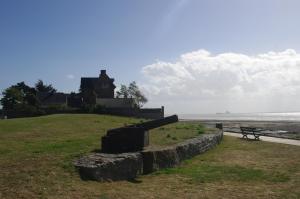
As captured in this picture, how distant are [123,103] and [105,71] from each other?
7.11 metres

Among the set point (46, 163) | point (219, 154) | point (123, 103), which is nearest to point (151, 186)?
point (46, 163)

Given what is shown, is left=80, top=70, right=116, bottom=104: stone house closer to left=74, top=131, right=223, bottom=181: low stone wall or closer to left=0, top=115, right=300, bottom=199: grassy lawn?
left=74, top=131, right=223, bottom=181: low stone wall

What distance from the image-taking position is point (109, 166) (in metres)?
9.84

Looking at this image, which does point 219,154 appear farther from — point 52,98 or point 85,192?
point 52,98

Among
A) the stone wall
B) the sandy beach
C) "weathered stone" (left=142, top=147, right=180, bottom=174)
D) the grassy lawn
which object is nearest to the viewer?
the grassy lawn

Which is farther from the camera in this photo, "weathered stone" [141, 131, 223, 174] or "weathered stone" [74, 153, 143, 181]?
"weathered stone" [141, 131, 223, 174]

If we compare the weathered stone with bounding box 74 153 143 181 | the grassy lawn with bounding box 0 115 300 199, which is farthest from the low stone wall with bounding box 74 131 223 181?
the grassy lawn with bounding box 0 115 300 199

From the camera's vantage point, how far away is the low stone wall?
9371mm

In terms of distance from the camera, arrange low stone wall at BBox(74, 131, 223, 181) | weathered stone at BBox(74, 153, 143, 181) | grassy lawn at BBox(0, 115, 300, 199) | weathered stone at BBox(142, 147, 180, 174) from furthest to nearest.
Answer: weathered stone at BBox(142, 147, 180, 174)
low stone wall at BBox(74, 131, 223, 181)
weathered stone at BBox(74, 153, 143, 181)
grassy lawn at BBox(0, 115, 300, 199)

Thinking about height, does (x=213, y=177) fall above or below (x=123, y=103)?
below

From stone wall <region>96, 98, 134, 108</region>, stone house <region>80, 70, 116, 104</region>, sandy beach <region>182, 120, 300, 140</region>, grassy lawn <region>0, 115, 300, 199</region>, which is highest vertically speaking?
stone house <region>80, 70, 116, 104</region>

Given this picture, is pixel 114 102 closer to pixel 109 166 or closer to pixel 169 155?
pixel 169 155

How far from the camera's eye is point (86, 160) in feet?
32.9

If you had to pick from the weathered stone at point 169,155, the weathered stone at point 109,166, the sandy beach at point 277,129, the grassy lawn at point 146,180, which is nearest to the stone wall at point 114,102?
the sandy beach at point 277,129
